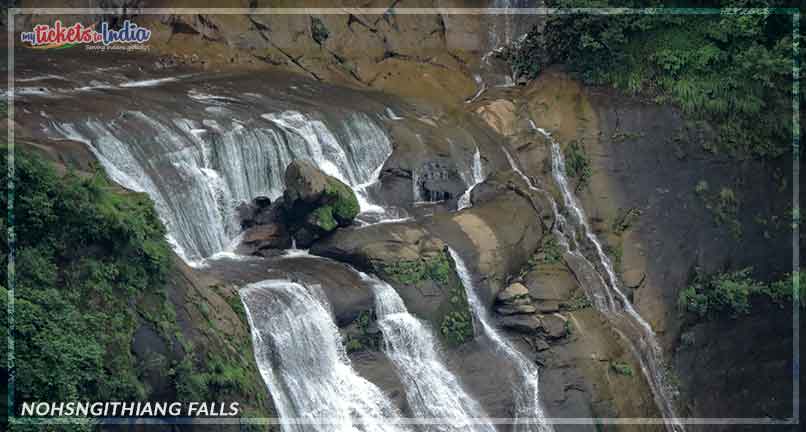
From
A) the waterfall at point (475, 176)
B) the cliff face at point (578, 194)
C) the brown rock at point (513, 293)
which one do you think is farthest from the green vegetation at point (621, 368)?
the waterfall at point (475, 176)

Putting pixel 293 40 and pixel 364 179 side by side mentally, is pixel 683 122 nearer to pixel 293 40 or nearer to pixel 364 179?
pixel 364 179

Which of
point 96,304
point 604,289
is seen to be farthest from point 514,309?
point 96,304

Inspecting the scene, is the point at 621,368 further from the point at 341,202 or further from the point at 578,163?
the point at 341,202

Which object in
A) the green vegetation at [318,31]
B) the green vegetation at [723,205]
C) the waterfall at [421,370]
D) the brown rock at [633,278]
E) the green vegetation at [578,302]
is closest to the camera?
the waterfall at [421,370]

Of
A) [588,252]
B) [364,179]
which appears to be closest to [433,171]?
[364,179]

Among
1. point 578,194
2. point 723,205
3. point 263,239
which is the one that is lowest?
point 263,239

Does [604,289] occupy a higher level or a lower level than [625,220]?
lower

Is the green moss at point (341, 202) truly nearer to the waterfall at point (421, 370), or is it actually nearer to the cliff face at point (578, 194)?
the cliff face at point (578, 194)
